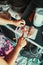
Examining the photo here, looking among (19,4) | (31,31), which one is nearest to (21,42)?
(31,31)

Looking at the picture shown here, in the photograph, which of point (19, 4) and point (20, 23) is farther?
point (19, 4)

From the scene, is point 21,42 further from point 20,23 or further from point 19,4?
point 19,4

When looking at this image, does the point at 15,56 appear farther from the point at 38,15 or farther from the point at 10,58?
the point at 38,15

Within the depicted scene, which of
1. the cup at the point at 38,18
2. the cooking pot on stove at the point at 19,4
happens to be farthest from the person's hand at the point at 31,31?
the cooking pot on stove at the point at 19,4

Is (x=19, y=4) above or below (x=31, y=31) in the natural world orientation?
above

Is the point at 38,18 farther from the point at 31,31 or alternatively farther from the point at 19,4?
the point at 19,4

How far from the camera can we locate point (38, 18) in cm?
106

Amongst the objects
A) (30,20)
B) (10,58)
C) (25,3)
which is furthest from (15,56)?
(25,3)

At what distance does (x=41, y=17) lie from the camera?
1.05m

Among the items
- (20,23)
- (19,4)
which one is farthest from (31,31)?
(19,4)

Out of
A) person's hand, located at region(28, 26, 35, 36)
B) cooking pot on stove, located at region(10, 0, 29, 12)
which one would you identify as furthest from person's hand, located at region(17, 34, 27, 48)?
cooking pot on stove, located at region(10, 0, 29, 12)

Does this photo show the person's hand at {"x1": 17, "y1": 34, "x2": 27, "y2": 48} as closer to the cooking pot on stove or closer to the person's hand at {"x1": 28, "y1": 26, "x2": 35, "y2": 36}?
the person's hand at {"x1": 28, "y1": 26, "x2": 35, "y2": 36}

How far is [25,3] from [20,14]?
102 mm

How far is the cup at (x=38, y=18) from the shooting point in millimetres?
1051
